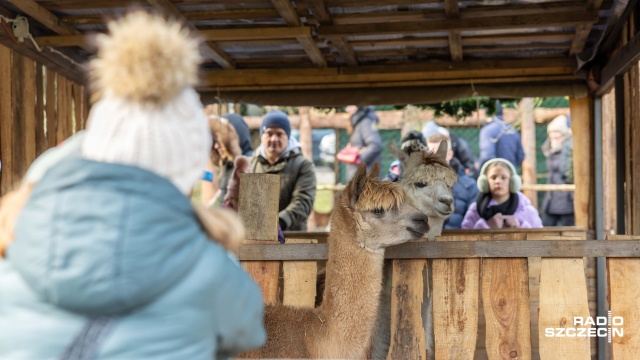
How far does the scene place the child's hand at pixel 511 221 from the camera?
8.50 m

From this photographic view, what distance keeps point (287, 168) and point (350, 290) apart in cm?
445

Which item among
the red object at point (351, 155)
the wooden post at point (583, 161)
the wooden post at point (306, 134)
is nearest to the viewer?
the wooden post at point (583, 161)

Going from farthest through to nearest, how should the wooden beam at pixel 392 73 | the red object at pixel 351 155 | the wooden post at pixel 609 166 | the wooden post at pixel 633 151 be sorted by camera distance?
the red object at pixel 351 155 → the wooden post at pixel 609 166 → the wooden beam at pixel 392 73 → the wooden post at pixel 633 151

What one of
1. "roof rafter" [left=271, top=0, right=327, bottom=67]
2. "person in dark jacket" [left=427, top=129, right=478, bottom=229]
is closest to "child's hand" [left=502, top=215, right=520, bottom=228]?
"person in dark jacket" [left=427, top=129, right=478, bottom=229]

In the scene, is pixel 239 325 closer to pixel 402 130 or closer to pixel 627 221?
pixel 627 221

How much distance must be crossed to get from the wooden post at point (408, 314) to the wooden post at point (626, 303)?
97cm

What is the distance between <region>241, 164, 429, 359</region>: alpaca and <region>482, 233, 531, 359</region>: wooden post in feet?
1.76

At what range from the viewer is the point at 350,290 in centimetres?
413

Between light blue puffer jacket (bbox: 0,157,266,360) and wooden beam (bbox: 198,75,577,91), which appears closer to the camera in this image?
light blue puffer jacket (bbox: 0,157,266,360)

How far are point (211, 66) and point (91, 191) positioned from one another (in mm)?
7001

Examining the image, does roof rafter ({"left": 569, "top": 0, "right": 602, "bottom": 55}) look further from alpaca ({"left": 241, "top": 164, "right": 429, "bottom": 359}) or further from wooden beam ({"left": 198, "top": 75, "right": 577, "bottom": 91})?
alpaca ({"left": 241, "top": 164, "right": 429, "bottom": 359})

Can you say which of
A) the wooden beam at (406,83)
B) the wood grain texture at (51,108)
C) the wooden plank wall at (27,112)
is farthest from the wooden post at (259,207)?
the wooden beam at (406,83)

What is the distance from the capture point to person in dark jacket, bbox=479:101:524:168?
12.0 metres

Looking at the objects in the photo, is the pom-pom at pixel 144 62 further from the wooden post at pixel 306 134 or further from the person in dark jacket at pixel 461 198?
the wooden post at pixel 306 134
